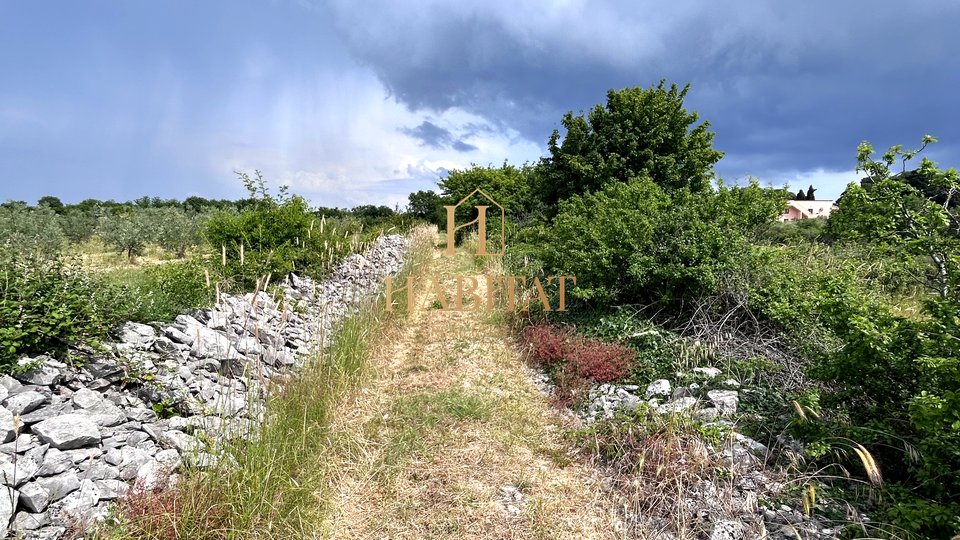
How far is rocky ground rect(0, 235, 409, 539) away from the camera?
1.89m

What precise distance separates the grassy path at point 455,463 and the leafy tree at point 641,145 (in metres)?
6.97

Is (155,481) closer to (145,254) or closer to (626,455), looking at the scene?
(626,455)

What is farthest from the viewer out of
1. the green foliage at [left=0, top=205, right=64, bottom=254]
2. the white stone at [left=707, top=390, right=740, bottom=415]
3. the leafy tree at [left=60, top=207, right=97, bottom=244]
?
the leafy tree at [left=60, top=207, right=97, bottom=244]

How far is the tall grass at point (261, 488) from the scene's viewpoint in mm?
1931

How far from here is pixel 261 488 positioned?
2.12 meters

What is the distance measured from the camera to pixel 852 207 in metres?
2.92

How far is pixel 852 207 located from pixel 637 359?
2099 millimetres

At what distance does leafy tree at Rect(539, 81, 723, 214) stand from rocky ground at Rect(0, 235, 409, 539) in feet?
28.3

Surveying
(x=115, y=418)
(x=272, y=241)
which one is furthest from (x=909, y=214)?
(x=272, y=241)

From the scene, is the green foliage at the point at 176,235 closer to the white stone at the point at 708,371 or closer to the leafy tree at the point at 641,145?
the leafy tree at the point at 641,145

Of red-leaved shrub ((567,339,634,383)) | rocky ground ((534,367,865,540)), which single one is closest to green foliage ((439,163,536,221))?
red-leaved shrub ((567,339,634,383))

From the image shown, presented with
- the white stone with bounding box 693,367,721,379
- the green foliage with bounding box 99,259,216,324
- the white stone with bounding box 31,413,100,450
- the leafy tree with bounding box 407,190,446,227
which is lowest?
the white stone with bounding box 693,367,721,379

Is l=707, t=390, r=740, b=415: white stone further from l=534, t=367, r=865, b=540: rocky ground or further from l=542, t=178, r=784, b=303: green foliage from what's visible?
l=542, t=178, r=784, b=303: green foliage

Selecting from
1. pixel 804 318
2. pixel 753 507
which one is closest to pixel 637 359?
pixel 804 318
